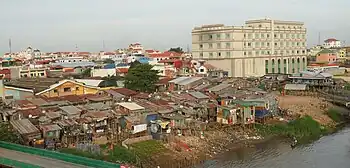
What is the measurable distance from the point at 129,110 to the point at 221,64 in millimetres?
26233

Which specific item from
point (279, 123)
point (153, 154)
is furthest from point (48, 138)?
point (279, 123)

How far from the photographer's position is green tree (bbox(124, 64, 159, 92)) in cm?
2967

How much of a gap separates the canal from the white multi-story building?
77.3 feet

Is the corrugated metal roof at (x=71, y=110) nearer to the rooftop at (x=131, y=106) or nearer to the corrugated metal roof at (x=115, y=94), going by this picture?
the rooftop at (x=131, y=106)

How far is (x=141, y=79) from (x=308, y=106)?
39.9 ft

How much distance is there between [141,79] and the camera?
29.9 meters

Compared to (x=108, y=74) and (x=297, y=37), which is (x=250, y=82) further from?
(x=297, y=37)

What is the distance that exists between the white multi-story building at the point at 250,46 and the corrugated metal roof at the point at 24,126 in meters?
29.6

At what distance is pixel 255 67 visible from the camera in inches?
1848

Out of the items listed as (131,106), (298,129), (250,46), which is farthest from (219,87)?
(250,46)

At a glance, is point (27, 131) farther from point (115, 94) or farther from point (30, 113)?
point (115, 94)

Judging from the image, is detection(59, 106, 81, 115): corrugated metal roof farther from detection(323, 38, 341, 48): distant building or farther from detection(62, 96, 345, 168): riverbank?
detection(323, 38, 341, 48): distant building

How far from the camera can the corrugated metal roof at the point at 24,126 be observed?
663 inches

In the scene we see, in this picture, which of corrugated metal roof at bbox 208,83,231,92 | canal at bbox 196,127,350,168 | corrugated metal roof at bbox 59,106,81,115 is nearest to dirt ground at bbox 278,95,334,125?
corrugated metal roof at bbox 208,83,231,92
